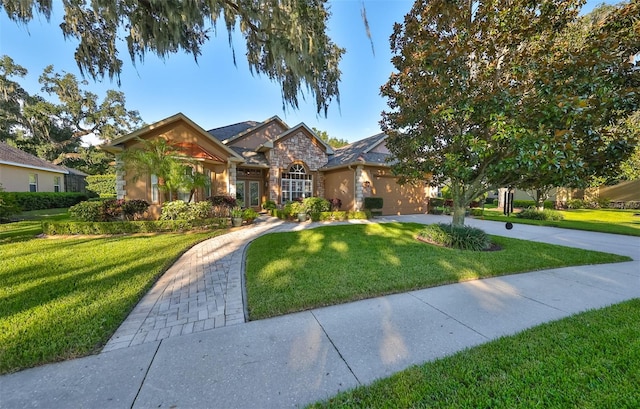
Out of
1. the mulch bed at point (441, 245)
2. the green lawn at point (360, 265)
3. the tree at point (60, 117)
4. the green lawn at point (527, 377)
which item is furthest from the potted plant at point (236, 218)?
the tree at point (60, 117)

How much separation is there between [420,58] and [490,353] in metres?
6.26

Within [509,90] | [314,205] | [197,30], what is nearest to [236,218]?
[314,205]

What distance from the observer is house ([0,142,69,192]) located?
628 inches

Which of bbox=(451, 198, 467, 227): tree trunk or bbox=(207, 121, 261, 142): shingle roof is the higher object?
bbox=(207, 121, 261, 142): shingle roof

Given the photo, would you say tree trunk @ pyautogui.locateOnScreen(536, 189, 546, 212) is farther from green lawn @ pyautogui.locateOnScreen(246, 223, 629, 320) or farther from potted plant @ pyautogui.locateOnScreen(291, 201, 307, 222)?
potted plant @ pyautogui.locateOnScreen(291, 201, 307, 222)

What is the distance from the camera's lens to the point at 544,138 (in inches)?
195

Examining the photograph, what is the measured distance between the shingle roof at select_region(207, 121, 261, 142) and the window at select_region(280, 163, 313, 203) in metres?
5.09

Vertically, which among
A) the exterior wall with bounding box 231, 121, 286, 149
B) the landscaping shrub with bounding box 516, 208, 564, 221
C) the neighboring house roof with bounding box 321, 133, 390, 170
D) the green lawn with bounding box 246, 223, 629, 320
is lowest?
the green lawn with bounding box 246, 223, 629, 320

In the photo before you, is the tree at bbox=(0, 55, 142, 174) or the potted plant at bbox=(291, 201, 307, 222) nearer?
the potted plant at bbox=(291, 201, 307, 222)

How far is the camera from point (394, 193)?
620 inches

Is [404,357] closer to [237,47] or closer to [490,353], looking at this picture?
[490,353]

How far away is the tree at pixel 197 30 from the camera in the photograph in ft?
18.4

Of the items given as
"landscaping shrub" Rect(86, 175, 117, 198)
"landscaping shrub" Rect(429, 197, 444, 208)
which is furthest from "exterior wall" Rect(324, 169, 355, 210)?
"landscaping shrub" Rect(86, 175, 117, 198)

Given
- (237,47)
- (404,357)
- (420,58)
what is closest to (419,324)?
(404,357)
